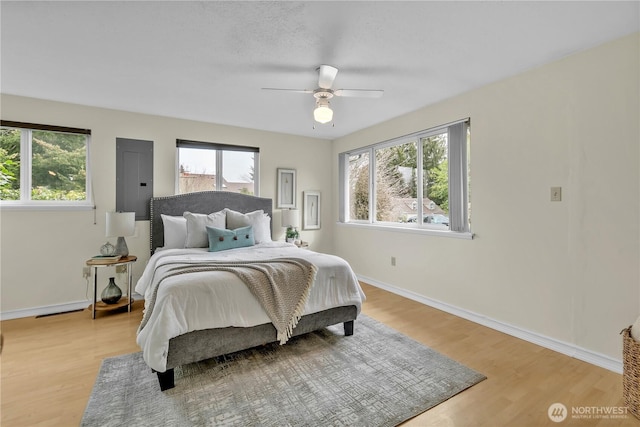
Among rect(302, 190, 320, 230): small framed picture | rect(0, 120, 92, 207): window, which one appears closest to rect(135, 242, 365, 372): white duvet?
rect(0, 120, 92, 207): window

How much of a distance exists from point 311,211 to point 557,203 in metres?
3.48

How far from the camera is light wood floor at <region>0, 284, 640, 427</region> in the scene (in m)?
1.74

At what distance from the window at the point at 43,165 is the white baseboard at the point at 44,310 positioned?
3.84ft

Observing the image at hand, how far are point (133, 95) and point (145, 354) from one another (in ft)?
9.00

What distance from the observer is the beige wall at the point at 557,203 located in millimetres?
2172

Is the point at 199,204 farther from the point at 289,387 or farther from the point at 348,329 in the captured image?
the point at 289,387

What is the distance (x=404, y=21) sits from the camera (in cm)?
195

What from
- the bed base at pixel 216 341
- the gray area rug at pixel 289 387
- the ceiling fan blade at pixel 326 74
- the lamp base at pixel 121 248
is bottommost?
the gray area rug at pixel 289 387

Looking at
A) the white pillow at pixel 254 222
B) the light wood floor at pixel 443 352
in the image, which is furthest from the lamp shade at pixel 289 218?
the light wood floor at pixel 443 352

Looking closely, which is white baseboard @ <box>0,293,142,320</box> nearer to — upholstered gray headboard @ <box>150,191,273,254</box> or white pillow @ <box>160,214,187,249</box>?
upholstered gray headboard @ <box>150,191,273,254</box>

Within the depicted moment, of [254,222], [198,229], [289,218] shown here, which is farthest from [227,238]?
[289,218]

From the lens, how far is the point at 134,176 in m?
3.83

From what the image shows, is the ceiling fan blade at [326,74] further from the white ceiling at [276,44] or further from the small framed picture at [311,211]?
the small framed picture at [311,211]

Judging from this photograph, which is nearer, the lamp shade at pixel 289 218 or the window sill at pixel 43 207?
the window sill at pixel 43 207
